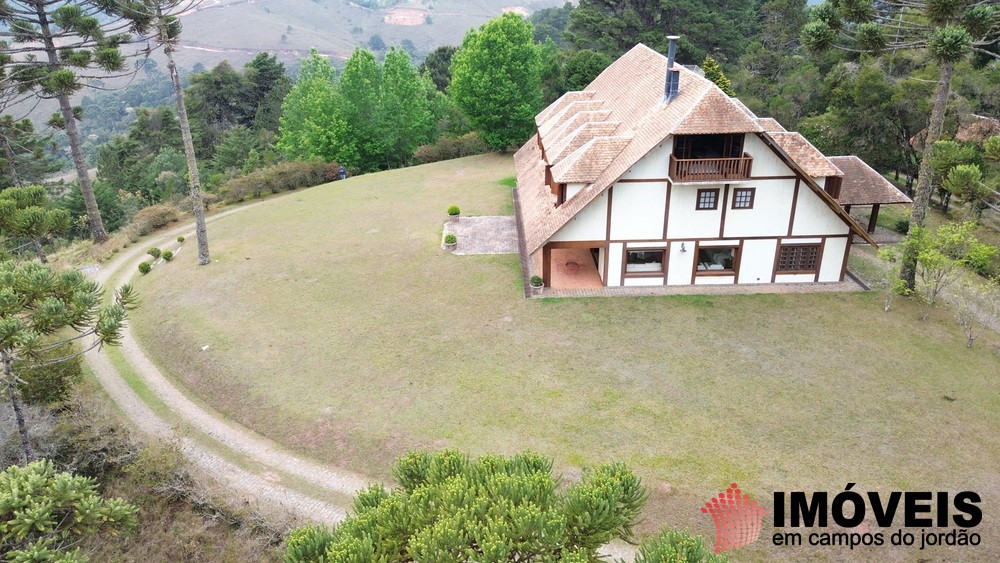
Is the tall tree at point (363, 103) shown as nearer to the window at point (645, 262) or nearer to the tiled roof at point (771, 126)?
the window at point (645, 262)

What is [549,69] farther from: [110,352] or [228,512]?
[228,512]

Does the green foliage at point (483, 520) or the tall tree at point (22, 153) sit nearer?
the green foliage at point (483, 520)

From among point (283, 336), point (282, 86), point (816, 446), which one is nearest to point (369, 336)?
point (283, 336)

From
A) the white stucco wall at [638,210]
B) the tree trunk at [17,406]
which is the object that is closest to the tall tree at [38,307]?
the tree trunk at [17,406]

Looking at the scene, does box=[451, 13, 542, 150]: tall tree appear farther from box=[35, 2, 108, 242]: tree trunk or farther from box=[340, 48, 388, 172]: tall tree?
box=[35, 2, 108, 242]: tree trunk

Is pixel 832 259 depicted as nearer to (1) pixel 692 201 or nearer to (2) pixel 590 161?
(1) pixel 692 201

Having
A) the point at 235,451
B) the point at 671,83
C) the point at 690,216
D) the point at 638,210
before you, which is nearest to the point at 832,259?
the point at 690,216
